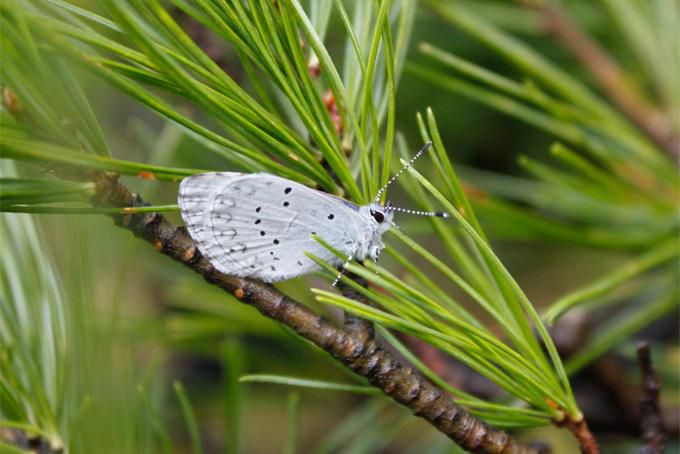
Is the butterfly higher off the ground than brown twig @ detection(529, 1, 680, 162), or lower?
lower

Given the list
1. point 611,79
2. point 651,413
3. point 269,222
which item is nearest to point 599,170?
point 611,79

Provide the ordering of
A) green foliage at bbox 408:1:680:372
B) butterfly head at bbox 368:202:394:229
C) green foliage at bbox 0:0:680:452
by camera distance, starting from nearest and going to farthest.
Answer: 1. green foliage at bbox 0:0:680:452
2. butterfly head at bbox 368:202:394:229
3. green foliage at bbox 408:1:680:372

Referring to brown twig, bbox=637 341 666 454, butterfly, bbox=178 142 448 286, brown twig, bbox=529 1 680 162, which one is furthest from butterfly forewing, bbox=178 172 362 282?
brown twig, bbox=529 1 680 162

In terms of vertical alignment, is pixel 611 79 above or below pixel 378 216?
above

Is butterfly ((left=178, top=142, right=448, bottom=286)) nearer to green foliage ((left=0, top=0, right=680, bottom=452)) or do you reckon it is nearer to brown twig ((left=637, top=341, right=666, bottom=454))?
green foliage ((left=0, top=0, right=680, bottom=452))

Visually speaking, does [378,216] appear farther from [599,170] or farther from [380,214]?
[599,170]

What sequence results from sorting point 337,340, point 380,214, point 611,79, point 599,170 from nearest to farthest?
point 337,340
point 380,214
point 599,170
point 611,79

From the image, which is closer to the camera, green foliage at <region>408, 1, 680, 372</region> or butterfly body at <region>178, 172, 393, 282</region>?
butterfly body at <region>178, 172, 393, 282</region>
